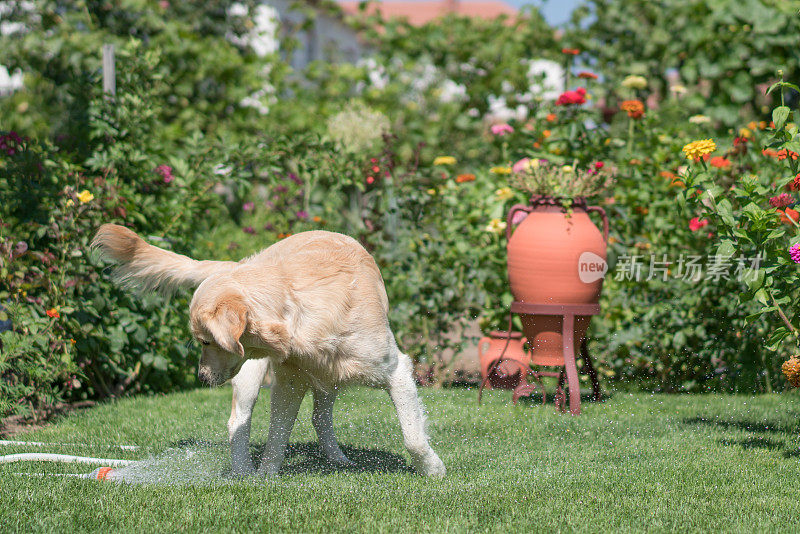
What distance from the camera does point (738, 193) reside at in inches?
164

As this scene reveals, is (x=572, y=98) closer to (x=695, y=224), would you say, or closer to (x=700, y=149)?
(x=695, y=224)

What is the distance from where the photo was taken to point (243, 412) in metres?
4.07

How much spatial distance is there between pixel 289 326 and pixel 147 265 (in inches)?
38.2

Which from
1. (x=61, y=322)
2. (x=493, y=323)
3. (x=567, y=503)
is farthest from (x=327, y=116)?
(x=567, y=503)

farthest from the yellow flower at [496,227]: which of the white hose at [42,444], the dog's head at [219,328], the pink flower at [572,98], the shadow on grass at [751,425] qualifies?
the dog's head at [219,328]

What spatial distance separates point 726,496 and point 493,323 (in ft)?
11.4

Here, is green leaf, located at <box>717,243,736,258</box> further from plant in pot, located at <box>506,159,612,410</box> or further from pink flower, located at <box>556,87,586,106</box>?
pink flower, located at <box>556,87,586,106</box>

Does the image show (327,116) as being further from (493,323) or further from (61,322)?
(61,322)

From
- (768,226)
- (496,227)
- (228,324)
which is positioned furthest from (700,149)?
(228,324)

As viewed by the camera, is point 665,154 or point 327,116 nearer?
point 665,154

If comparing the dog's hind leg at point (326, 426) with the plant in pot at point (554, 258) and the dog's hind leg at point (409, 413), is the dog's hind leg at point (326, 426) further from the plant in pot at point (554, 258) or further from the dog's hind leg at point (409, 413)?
the plant in pot at point (554, 258)

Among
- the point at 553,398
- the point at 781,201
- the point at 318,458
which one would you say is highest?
the point at 781,201

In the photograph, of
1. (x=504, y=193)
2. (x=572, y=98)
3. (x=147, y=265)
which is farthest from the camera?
(x=504, y=193)

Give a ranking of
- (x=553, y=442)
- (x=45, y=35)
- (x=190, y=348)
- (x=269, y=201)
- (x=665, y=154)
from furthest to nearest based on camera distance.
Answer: (x=45, y=35)
(x=269, y=201)
(x=665, y=154)
(x=190, y=348)
(x=553, y=442)
